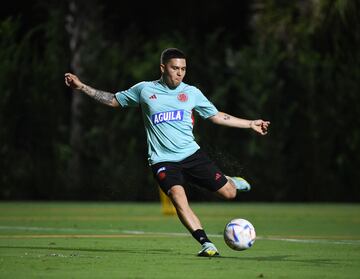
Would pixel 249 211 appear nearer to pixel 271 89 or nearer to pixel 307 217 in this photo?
pixel 307 217

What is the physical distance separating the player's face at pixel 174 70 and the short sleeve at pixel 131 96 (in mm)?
393

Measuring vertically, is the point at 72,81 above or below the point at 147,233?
above

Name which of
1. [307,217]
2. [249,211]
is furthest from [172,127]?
[249,211]

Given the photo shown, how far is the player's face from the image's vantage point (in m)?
12.6

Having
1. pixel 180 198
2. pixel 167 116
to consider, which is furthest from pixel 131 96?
pixel 180 198

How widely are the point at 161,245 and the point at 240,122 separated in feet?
7.14

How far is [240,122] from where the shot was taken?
42.3ft

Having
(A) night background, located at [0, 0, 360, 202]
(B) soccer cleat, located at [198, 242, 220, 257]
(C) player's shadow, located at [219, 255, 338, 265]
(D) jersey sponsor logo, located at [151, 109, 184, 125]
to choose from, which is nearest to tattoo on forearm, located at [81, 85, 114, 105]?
(D) jersey sponsor logo, located at [151, 109, 184, 125]

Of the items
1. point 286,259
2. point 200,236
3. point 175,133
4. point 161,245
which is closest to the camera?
point 286,259

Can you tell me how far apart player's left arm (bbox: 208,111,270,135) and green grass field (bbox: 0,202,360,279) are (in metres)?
1.51

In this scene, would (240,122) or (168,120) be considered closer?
(168,120)

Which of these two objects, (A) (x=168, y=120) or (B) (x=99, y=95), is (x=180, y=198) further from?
(B) (x=99, y=95)

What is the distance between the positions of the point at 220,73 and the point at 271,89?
1.53 metres

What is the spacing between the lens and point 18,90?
95.9 feet
